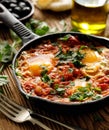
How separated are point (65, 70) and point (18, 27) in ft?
1.72

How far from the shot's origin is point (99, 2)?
2498mm

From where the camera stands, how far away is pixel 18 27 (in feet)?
7.86

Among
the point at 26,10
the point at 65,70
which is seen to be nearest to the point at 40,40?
the point at 65,70

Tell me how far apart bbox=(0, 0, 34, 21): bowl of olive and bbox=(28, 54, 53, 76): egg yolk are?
1.95 feet

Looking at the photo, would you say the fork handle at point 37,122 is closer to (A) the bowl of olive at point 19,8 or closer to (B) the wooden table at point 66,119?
(B) the wooden table at point 66,119

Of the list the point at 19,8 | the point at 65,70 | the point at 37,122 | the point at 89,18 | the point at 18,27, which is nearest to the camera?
the point at 37,122

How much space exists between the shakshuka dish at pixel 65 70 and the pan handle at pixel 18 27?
0.28ft

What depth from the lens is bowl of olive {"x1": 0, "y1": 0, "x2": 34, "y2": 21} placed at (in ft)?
9.02

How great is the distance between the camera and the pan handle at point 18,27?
7.58 ft

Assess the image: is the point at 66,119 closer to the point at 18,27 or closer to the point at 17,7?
the point at 18,27

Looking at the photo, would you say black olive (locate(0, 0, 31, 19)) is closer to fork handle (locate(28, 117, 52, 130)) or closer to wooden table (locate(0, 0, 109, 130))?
wooden table (locate(0, 0, 109, 130))

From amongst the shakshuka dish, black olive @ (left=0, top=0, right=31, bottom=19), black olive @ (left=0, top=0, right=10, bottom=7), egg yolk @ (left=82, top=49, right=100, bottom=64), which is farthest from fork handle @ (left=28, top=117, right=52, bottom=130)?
black olive @ (left=0, top=0, right=10, bottom=7)

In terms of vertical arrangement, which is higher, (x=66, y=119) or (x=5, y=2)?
(x=5, y=2)

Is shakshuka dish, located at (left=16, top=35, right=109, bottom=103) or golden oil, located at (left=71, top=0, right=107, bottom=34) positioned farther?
golden oil, located at (left=71, top=0, right=107, bottom=34)
